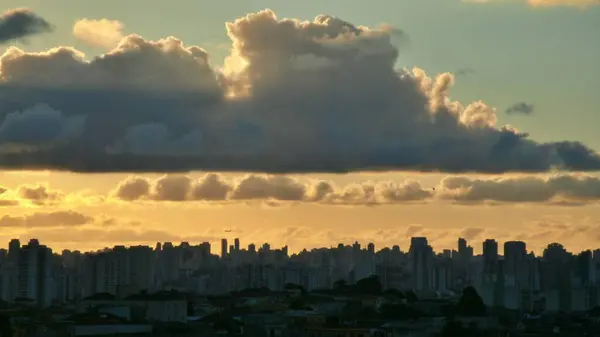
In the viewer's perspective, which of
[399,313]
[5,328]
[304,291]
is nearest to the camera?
[5,328]

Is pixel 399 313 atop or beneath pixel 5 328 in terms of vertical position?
atop

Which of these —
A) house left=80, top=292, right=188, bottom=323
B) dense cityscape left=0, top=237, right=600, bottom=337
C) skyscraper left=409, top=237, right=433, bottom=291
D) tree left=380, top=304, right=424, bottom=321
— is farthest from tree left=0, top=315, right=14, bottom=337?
skyscraper left=409, top=237, right=433, bottom=291

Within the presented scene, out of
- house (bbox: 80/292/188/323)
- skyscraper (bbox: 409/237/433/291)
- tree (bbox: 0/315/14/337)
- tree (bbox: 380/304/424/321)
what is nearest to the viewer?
tree (bbox: 0/315/14/337)

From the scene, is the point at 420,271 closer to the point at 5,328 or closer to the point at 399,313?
the point at 399,313

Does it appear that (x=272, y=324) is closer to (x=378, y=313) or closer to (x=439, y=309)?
(x=378, y=313)

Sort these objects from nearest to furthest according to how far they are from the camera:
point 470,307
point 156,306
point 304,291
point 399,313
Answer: point 399,313 < point 156,306 < point 470,307 < point 304,291

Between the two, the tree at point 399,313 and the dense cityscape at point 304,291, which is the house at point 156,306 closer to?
the dense cityscape at point 304,291

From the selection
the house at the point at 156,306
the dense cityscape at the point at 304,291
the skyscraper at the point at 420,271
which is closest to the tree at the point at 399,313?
the dense cityscape at the point at 304,291

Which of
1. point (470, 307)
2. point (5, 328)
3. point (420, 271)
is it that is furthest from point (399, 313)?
point (420, 271)

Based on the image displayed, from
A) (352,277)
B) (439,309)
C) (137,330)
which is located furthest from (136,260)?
(137,330)

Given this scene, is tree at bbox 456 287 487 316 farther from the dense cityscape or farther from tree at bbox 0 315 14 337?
tree at bbox 0 315 14 337
